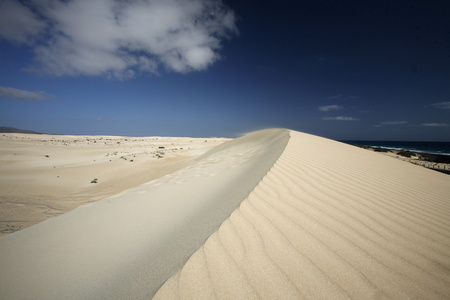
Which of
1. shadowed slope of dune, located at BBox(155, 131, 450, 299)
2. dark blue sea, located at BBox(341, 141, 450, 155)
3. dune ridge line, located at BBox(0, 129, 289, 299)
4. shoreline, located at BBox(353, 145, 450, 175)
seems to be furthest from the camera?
dark blue sea, located at BBox(341, 141, 450, 155)

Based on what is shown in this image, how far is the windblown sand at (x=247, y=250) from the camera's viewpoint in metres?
1.17

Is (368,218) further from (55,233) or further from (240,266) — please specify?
(55,233)

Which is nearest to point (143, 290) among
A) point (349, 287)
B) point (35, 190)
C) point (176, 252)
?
point (176, 252)

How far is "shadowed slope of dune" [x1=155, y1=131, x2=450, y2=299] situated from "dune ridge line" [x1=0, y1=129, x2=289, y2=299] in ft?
0.67

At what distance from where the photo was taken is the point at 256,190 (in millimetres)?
2338

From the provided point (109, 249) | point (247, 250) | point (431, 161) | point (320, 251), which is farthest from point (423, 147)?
point (109, 249)

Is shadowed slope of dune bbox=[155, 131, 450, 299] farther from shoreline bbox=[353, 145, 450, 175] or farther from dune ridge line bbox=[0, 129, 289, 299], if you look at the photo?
shoreline bbox=[353, 145, 450, 175]

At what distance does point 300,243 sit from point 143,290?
125 centimetres

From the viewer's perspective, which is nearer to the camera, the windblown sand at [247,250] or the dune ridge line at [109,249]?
the windblown sand at [247,250]

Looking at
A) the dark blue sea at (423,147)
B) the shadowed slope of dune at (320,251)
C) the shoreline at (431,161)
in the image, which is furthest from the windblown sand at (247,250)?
the dark blue sea at (423,147)

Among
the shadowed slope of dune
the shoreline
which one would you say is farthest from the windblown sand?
the shoreline

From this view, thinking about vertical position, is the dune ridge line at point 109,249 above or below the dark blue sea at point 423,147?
below

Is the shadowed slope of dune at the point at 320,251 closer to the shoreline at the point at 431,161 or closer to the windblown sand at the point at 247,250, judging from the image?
the windblown sand at the point at 247,250

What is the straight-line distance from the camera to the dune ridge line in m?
1.28
